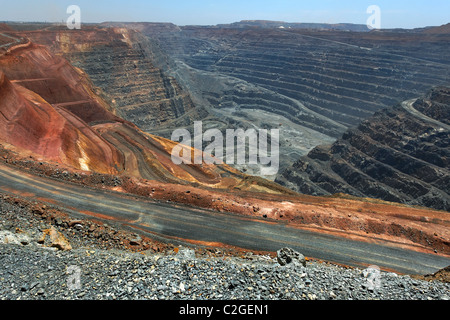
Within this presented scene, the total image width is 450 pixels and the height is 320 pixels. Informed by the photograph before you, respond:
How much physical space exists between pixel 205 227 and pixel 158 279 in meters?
5.93

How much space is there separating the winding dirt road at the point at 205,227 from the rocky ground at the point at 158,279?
2225mm

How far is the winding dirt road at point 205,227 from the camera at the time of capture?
42.0 ft

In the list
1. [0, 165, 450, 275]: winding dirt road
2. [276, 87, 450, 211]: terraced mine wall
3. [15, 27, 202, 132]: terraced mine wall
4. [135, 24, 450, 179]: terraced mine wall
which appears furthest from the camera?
[135, 24, 450, 179]: terraced mine wall

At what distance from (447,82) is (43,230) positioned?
8006cm

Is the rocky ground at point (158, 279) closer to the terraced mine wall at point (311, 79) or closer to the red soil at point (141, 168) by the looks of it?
the red soil at point (141, 168)

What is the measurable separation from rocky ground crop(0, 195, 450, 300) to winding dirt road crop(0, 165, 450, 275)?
222cm

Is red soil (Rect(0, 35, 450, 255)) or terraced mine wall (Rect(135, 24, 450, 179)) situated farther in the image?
terraced mine wall (Rect(135, 24, 450, 179))

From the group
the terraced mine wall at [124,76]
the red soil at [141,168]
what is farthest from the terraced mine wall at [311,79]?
the red soil at [141,168]

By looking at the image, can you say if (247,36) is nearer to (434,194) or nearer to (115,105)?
(115,105)

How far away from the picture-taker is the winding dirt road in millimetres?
12812

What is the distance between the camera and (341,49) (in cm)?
9112

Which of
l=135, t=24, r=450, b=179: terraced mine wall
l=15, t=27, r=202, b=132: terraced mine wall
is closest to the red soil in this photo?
l=15, t=27, r=202, b=132: terraced mine wall

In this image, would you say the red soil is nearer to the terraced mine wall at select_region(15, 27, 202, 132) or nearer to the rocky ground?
the rocky ground
